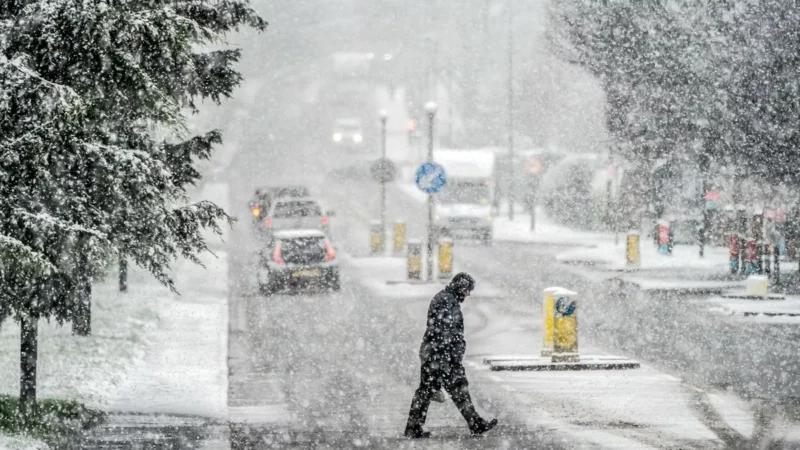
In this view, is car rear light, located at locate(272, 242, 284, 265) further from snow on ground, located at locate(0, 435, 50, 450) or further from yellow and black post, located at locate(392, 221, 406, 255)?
snow on ground, located at locate(0, 435, 50, 450)

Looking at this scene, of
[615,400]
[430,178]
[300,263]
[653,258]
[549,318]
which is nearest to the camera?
[615,400]

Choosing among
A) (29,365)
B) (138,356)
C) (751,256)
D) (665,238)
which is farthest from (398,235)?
(29,365)

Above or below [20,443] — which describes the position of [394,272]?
above

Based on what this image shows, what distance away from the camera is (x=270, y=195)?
42.2 metres

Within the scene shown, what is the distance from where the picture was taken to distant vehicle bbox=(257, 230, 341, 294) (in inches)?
1040

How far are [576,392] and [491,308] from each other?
9.53m

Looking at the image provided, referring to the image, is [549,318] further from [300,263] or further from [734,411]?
[300,263]

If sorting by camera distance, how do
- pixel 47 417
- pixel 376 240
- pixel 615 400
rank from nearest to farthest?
pixel 47 417, pixel 615 400, pixel 376 240

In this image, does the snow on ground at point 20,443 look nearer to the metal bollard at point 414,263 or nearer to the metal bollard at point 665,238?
the metal bollard at point 414,263

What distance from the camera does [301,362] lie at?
17062 mm

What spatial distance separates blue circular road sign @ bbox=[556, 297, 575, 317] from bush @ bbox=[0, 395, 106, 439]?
6367mm

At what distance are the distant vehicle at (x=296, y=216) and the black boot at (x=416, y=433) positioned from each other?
62.5ft

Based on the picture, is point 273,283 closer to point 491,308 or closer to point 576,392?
point 491,308

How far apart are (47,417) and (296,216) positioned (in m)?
20.2
